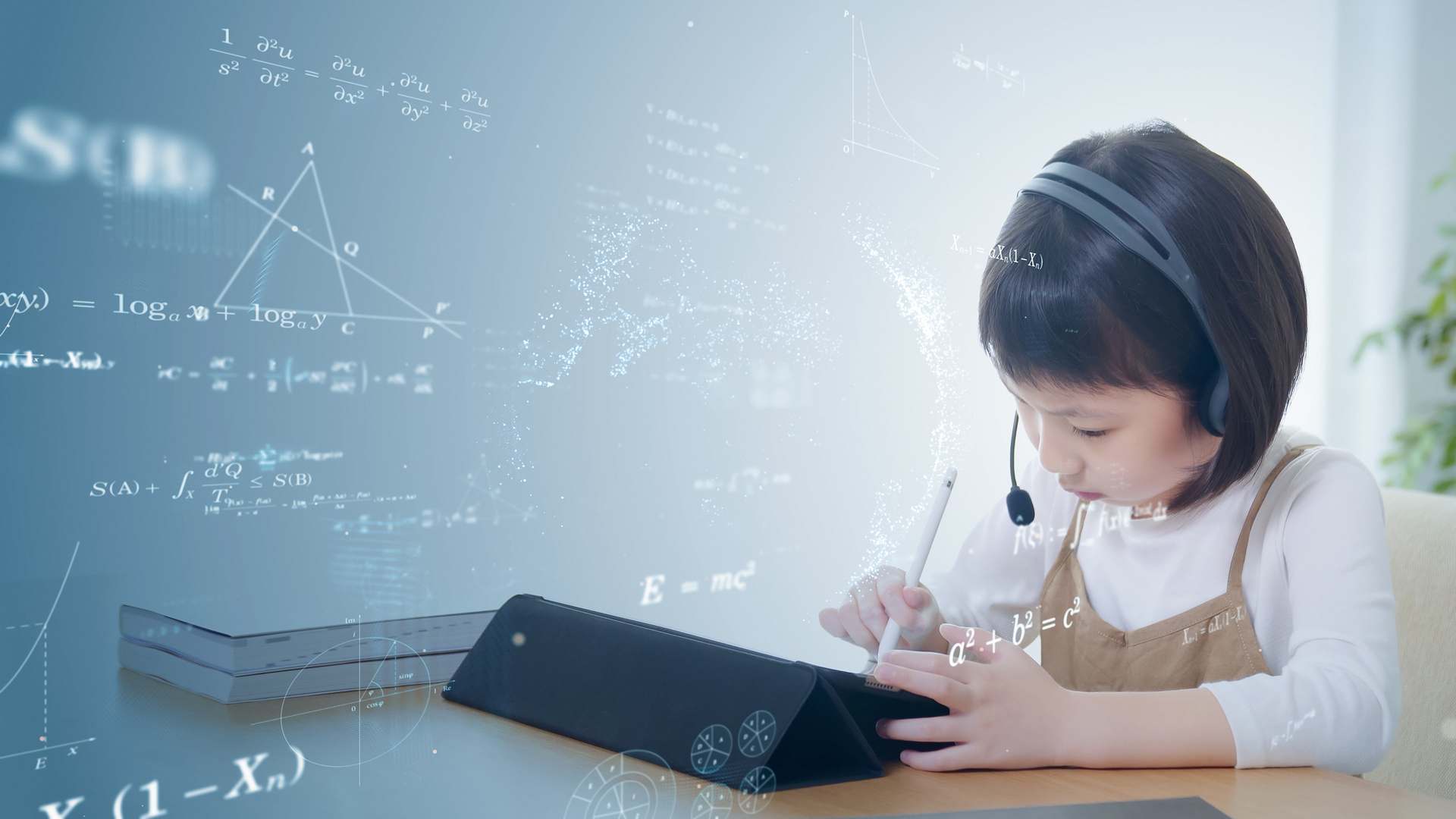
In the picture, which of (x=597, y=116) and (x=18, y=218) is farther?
(x=597, y=116)

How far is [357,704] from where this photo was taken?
0.40 m

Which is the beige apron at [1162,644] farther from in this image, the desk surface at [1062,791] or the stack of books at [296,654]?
the stack of books at [296,654]

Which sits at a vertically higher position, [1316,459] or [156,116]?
[156,116]

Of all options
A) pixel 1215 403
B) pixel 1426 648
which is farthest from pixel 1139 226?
pixel 1426 648

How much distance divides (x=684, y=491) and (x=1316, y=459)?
0.44m

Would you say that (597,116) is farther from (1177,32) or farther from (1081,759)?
(1177,32)

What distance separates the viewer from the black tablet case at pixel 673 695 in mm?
351

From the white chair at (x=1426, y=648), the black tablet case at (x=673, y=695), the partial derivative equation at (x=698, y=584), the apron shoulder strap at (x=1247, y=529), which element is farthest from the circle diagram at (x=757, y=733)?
the white chair at (x=1426, y=648)

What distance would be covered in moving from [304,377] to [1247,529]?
594 millimetres

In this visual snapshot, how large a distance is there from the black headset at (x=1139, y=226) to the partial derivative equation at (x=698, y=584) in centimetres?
29

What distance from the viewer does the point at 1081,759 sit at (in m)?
0.41

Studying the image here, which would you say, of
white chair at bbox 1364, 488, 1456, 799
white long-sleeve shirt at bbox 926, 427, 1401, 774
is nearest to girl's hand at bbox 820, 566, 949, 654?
white long-sleeve shirt at bbox 926, 427, 1401, 774

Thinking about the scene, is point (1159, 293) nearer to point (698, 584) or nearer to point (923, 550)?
point (923, 550)

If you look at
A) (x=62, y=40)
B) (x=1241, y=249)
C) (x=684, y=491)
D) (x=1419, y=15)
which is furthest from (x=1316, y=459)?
(x=1419, y=15)
